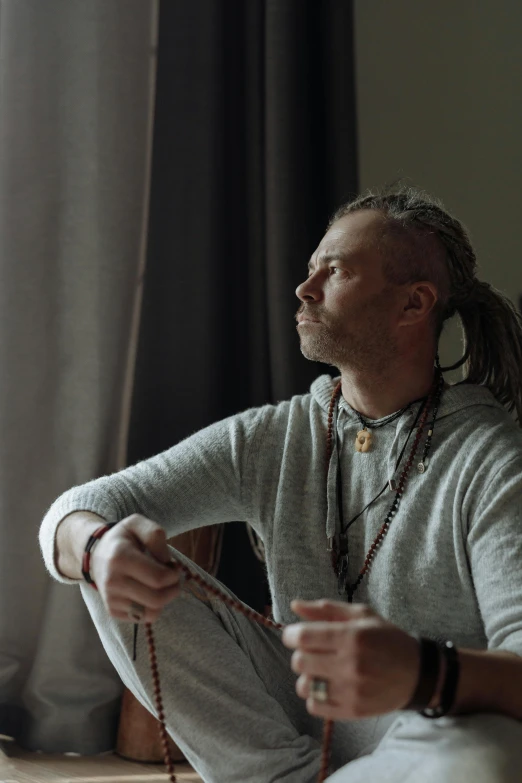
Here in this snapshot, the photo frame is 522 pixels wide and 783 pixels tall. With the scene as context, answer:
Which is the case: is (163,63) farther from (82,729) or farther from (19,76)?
(82,729)

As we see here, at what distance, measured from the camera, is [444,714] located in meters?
1.12

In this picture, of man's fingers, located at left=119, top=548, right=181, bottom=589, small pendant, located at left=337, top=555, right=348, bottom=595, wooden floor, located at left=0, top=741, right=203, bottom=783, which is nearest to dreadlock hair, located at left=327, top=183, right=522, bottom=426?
small pendant, located at left=337, top=555, right=348, bottom=595

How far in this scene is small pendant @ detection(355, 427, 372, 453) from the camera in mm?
1589

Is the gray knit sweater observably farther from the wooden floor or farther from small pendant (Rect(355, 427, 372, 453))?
the wooden floor

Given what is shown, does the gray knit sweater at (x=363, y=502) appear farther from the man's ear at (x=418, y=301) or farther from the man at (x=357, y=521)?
the man's ear at (x=418, y=301)

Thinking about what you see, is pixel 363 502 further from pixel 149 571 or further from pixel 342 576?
pixel 149 571

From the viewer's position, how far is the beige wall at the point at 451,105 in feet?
9.00

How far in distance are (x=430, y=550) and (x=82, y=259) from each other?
1.05 m

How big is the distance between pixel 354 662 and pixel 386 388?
67 centimetres

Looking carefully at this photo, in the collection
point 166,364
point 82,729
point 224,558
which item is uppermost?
point 166,364

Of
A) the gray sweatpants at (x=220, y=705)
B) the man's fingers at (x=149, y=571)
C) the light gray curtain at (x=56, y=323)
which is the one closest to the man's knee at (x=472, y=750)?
the gray sweatpants at (x=220, y=705)

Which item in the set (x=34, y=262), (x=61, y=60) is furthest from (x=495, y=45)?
(x=34, y=262)

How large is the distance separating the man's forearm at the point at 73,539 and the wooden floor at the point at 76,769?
24.7 inches

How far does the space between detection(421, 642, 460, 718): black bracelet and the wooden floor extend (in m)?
0.96
